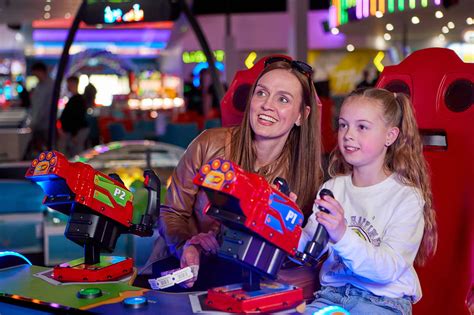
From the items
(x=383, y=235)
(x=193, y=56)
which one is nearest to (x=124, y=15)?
(x=383, y=235)

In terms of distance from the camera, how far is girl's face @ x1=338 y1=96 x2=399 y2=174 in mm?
2506

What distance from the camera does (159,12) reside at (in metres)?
5.26

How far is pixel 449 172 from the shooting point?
A: 2916mm

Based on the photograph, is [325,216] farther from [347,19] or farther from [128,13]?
[347,19]

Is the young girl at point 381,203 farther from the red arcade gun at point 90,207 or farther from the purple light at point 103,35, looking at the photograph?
the purple light at point 103,35

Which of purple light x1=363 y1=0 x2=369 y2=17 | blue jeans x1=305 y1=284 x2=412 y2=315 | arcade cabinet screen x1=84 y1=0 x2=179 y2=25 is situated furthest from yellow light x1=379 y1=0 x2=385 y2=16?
blue jeans x1=305 y1=284 x2=412 y2=315

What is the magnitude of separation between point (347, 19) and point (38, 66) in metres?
3.81

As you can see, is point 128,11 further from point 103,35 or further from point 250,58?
point 103,35

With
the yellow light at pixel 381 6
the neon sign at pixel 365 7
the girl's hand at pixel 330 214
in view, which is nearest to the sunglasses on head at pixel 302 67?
the girl's hand at pixel 330 214

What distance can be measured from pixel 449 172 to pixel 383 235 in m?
0.57

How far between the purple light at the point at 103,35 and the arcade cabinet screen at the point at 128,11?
18.3 meters

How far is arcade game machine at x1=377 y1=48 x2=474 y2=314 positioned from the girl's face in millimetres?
462

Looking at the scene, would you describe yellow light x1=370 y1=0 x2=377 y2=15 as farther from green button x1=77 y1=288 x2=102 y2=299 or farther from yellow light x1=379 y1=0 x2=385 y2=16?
green button x1=77 y1=288 x2=102 y2=299

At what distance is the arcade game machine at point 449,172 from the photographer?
113 inches
